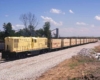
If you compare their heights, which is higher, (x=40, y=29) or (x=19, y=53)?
(x=40, y=29)

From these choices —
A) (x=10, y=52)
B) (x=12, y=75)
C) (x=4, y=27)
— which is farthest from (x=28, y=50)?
(x=4, y=27)

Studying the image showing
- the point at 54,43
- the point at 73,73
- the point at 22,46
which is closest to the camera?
the point at 73,73

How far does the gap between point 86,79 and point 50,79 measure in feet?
8.58

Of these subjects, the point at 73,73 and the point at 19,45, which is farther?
the point at 19,45

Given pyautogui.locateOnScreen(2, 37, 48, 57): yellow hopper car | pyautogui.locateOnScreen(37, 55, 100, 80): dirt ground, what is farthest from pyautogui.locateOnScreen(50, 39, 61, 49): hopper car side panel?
pyautogui.locateOnScreen(37, 55, 100, 80): dirt ground

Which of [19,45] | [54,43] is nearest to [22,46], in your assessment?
[19,45]

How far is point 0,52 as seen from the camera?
1070 inches

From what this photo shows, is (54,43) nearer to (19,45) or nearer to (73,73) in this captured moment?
(19,45)

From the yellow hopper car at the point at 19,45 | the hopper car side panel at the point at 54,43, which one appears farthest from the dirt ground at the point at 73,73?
the hopper car side panel at the point at 54,43

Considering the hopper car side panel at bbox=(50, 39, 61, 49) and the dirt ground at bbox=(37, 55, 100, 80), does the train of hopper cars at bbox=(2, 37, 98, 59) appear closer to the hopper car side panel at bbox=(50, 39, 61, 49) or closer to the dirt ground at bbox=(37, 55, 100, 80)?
the hopper car side panel at bbox=(50, 39, 61, 49)

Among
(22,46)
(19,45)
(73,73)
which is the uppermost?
(19,45)

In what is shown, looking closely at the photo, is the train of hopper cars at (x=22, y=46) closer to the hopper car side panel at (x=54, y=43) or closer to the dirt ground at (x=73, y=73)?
the hopper car side panel at (x=54, y=43)

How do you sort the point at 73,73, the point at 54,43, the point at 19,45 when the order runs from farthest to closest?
the point at 54,43 → the point at 19,45 → the point at 73,73

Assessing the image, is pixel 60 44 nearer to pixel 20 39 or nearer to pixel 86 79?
pixel 20 39
